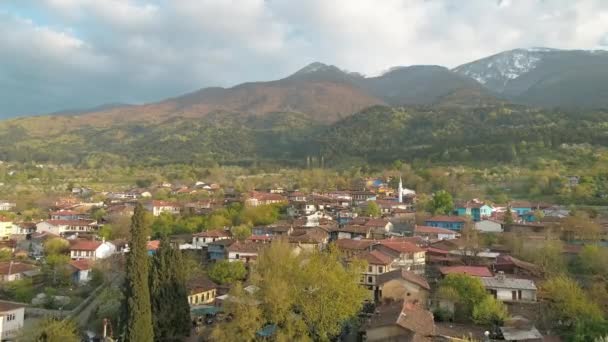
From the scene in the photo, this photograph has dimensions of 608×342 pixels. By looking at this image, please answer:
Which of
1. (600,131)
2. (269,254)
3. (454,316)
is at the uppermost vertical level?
(600,131)

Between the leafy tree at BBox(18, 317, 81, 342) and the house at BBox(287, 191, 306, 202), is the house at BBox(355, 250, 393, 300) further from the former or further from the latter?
the house at BBox(287, 191, 306, 202)

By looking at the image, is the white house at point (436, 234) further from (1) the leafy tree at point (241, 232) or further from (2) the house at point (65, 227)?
(2) the house at point (65, 227)

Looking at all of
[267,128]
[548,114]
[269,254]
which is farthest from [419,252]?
[267,128]

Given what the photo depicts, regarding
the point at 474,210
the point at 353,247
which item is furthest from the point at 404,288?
the point at 474,210

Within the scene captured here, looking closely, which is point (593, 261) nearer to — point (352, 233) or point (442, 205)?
point (352, 233)

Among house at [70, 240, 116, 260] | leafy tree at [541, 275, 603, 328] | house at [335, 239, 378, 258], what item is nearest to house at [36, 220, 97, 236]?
house at [70, 240, 116, 260]

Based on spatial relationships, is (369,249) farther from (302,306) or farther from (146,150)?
(146,150)
